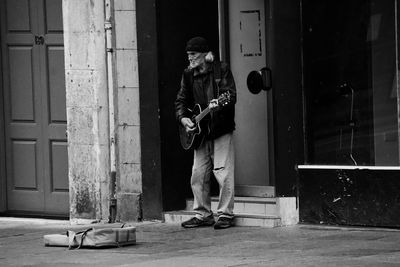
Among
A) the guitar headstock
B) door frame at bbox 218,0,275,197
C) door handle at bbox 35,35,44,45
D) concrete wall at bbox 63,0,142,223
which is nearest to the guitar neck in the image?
the guitar headstock

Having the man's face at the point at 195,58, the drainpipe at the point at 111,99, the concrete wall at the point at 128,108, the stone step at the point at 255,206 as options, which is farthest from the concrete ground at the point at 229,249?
the man's face at the point at 195,58

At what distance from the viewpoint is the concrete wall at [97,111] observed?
46.1 ft

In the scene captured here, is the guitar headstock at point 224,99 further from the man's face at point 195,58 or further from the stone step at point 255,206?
the stone step at point 255,206

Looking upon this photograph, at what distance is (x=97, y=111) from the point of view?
14242 millimetres

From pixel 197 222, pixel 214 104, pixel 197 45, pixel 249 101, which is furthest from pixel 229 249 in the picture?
pixel 249 101

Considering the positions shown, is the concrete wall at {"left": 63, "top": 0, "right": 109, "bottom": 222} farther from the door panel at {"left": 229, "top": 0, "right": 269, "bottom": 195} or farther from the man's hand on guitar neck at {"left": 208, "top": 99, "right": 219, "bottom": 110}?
the man's hand on guitar neck at {"left": 208, "top": 99, "right": 219, "bottom": 110}

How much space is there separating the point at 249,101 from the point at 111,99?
1.64 meters

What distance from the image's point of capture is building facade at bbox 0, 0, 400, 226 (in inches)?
492

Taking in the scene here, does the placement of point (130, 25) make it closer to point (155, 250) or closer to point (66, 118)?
Answer: point (66, 118)

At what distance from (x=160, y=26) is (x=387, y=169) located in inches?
129

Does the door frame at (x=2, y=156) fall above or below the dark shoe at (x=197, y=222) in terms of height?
above

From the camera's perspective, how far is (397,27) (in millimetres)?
12250

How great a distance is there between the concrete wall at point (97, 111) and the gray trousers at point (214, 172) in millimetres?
1108

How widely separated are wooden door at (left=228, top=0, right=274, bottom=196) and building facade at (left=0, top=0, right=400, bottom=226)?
1 cm
